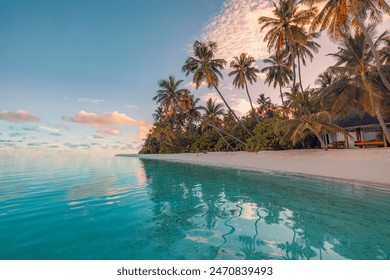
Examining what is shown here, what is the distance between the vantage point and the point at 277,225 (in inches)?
176

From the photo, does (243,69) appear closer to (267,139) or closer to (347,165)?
(267,139)

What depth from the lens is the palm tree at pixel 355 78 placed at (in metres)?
14.3

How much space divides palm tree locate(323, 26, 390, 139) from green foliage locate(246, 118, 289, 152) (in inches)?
237

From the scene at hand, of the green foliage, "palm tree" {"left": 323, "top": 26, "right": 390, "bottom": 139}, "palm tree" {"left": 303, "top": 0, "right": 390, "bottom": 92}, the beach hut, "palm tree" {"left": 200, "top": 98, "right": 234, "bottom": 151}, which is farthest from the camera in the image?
"palm tree" {"left": 200, "top": 98, "right": 234, "bottom": 151}

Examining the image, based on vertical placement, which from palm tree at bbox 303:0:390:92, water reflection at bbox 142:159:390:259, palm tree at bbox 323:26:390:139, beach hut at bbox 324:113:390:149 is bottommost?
water reflection at bbox 142:159:390:259

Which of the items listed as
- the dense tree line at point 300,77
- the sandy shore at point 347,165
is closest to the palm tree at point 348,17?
the dense tree line at point 300,77

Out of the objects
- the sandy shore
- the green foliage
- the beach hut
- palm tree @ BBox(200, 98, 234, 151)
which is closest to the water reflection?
the sandy shore

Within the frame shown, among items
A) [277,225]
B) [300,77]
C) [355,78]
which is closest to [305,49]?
[300,77]

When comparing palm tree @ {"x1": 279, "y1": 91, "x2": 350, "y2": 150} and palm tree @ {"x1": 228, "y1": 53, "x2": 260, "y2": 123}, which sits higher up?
palm tree @ {"x1": 228, "y1": 53, "x2": 260, "y2": 123}

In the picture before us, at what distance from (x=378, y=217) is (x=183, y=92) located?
31639 mm

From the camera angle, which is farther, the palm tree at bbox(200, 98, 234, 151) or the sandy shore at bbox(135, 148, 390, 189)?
the palm tree at bbox(200, 98, 234, 151)

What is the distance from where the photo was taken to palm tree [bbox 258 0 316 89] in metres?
19.7

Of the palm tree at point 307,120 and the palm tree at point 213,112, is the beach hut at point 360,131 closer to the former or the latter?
the palm tree at point 307,120

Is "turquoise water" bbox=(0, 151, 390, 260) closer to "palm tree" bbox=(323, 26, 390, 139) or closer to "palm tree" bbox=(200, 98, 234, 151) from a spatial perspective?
"palm tree" bbox=(323, 26, 390, 139)
